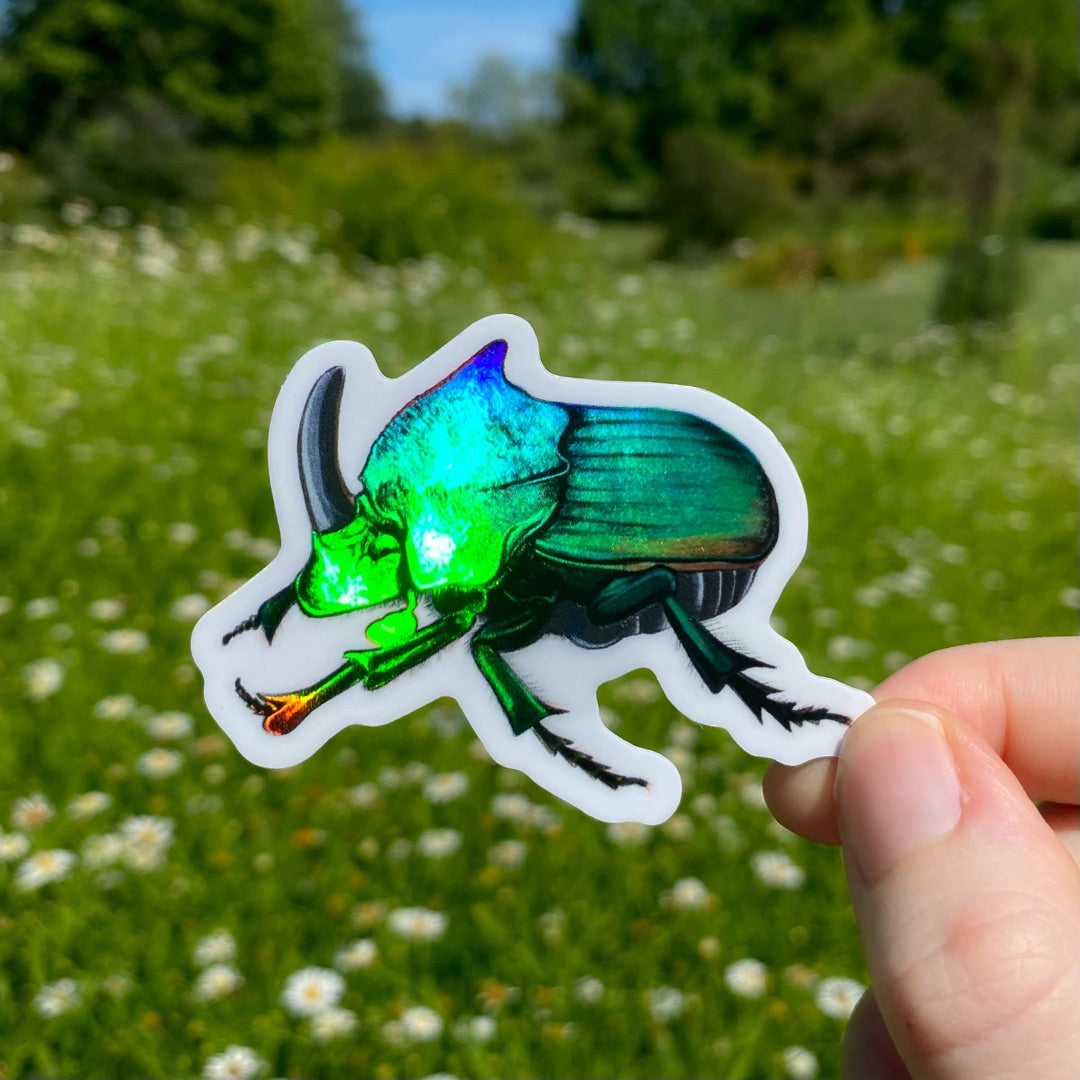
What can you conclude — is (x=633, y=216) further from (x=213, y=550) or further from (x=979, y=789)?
(x=979, y=789)

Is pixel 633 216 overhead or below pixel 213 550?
below

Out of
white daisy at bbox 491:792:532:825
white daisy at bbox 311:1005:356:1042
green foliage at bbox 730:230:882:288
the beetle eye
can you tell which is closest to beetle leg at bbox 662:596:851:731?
the beetle eye

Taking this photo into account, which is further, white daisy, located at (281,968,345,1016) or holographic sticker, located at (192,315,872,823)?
white daisy, located at (281,968,345,1016)

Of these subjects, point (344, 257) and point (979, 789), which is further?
point (344, 257)

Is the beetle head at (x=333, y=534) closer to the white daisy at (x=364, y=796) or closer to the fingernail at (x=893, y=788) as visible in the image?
the fingernail at (x=893, y=788)

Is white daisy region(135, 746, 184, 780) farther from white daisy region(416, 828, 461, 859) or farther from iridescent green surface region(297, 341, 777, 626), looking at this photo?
iridescent green surface region(297, 341, 777, 626)

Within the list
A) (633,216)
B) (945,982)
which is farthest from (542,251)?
(633,216)
